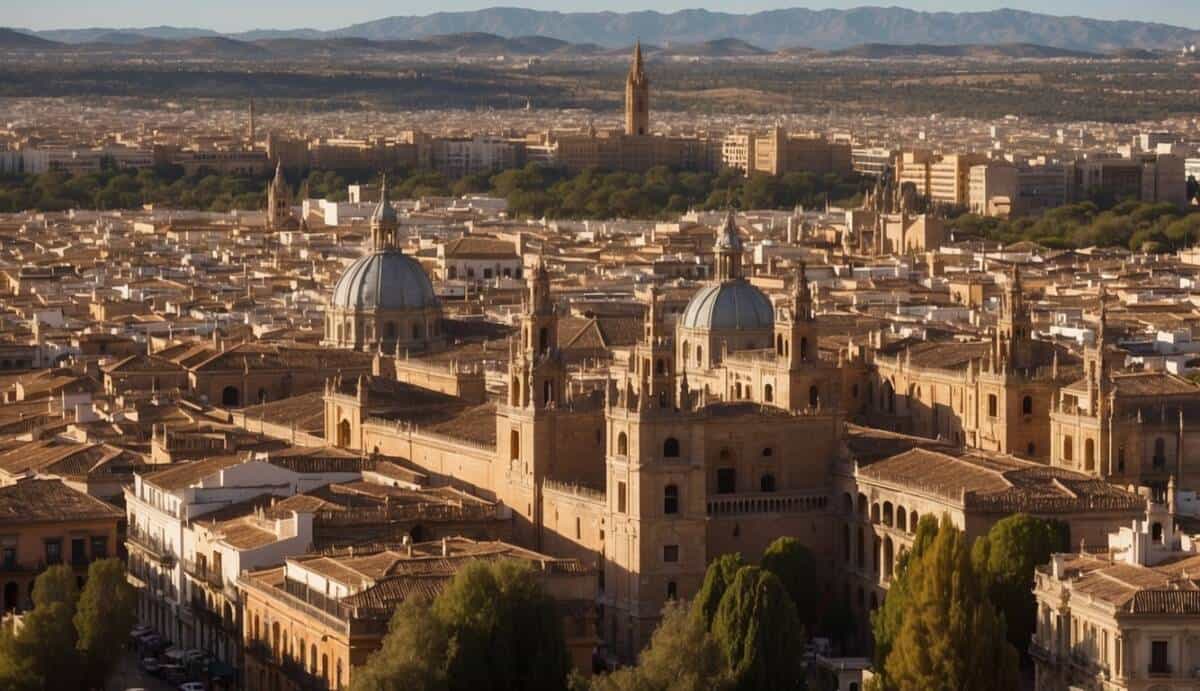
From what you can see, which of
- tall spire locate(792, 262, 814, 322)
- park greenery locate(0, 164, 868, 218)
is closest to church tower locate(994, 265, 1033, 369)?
tall spire locate(792, 262, 814, 322)

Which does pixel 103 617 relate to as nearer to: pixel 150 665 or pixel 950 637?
pixel 150 665

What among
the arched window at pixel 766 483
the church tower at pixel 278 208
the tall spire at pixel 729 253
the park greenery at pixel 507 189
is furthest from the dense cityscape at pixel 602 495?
the park greenery at pixel 507 189

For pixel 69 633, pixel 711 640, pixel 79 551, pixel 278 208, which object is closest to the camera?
pixel 711 640

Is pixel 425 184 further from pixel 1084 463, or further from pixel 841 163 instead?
pixel 1084 463

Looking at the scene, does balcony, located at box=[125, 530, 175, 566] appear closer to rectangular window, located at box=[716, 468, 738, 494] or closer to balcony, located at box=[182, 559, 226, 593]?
balcony, located at box=[182, 559, 226, 593]

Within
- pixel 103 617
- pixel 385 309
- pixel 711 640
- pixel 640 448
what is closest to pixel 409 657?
pixel 711 640
